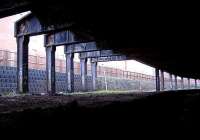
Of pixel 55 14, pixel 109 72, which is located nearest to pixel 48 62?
pixel 55 14

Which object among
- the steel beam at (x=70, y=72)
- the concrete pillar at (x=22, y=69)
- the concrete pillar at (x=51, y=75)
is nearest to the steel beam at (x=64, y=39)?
the concrete pillar at (x=51, y=75)

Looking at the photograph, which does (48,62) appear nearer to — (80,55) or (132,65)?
(80,55)

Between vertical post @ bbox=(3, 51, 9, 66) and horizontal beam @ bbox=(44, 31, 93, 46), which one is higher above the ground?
vertical post @ bbox=(3, 51, 9, 66)

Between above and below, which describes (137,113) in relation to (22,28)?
below

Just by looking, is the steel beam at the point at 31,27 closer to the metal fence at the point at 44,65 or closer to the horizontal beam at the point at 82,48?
the horizontal beam at the point at 82,48

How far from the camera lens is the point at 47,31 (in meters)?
11.1

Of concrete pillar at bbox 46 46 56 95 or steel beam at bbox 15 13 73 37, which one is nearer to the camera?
steel beam at bbox 15 13 73 37

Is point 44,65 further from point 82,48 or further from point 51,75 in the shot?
point 51,75

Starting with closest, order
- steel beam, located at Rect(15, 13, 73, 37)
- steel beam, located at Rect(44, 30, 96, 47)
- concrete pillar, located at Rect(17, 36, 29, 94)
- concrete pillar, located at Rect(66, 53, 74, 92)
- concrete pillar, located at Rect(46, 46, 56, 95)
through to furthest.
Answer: steel beam, located at Rect(15, 13, 73, 37) < concrete pillar, located at Rect(17, 36, 29, 94) < steel beam, located at Rect(44, 30, 96, 47) < concrete pillar, located at Rect(46, 46, 56, 95) < concrete pillar, located at Rect(66, 53, 74, 92)

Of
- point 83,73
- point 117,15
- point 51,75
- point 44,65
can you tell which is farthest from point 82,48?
point 44,65

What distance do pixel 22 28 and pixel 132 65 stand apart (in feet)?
186

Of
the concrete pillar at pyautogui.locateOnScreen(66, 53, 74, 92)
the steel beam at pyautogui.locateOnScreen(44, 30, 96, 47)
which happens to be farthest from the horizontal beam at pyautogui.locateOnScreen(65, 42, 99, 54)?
the steel beam at pyautogui.locateOnScreen(44, 30, 96, 47)

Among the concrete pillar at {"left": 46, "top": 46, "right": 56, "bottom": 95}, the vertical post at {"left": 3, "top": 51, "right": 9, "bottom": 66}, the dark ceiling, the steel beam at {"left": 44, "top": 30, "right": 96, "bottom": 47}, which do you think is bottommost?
the concrete pillar at {"left": 46, "top": 46, "right": 56, "bottom": 95}

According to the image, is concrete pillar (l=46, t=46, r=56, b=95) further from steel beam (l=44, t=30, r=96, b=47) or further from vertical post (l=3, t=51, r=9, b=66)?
vertical post (l=3, t=51, r=9, b=66)
